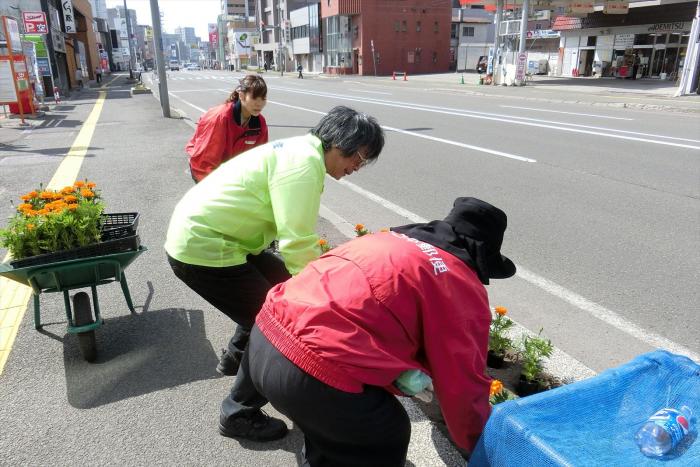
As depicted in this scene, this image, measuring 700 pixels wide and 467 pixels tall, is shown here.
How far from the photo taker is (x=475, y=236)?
1.72 meters

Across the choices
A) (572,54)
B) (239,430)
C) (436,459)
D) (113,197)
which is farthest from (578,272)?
(572,54)

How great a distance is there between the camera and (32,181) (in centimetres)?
840

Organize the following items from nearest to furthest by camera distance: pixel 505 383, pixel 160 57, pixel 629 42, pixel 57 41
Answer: pixel 505 383 → pixel 160 57 → pixel 57 41 → pixel 629 42

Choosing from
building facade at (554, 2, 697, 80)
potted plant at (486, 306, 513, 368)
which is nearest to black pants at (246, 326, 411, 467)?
potted plant at (486, 306, 513, 368)

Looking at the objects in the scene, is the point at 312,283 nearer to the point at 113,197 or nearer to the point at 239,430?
the point at 239,430

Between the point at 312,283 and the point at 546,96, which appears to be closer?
the point at 312,283

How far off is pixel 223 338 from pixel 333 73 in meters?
61.3

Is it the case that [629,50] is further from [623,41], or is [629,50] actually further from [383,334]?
[383,334]

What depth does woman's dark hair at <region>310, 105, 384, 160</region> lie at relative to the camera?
2.21 meters

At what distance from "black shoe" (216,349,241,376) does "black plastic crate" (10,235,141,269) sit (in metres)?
1.02

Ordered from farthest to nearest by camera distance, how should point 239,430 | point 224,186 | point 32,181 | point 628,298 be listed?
point 32,181
point 628,298
point 239,430
point 224,186

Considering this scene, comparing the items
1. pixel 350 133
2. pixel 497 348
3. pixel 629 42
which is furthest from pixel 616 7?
pixel 350 133

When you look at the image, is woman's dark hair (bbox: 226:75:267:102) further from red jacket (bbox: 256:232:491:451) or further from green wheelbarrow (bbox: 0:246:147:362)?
red jacket (bbox: 256:232:491:451)

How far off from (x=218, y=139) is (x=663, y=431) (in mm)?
3695
